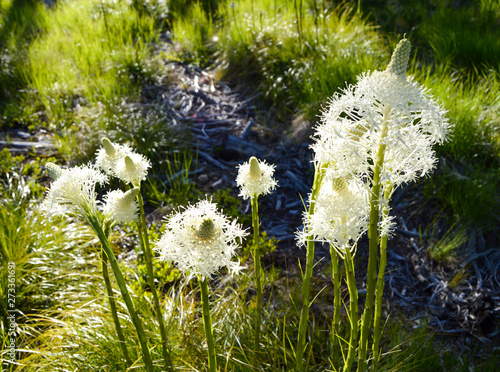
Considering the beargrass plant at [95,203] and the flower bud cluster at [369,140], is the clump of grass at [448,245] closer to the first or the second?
the flower bud cluster at [369,140]

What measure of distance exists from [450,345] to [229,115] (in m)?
3.93

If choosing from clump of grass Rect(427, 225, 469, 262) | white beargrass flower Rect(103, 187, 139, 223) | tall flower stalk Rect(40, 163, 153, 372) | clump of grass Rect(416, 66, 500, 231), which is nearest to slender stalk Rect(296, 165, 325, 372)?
tall flower stalk Rect(40, 163, 153, 372)

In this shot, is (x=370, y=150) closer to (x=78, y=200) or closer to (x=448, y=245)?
(x=78, y=200)

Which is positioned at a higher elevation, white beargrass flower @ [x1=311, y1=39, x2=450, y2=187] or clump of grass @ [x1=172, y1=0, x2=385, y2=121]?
white beargrass flower @ [x1=311, y1=39, x2=450, y2=187]

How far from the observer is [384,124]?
4.08ft

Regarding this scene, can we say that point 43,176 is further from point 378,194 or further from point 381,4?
point 381,4

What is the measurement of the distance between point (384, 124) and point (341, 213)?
1.10 feet

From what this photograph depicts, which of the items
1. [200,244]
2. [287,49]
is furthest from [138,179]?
[287,49]

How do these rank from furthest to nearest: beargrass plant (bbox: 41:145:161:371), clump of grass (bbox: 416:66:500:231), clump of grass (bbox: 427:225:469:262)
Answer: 1. clump of grass (bbox: 416:66:500:231)
2. clump of grass (bbox: 427:225:469:262)
3. beargrass plant (bbox: 41:145:161:371)

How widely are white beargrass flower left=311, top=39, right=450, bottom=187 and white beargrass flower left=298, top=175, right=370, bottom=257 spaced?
71 mm

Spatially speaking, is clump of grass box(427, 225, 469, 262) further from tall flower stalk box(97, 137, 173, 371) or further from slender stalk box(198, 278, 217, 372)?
slender stalk box(198, 278, 217, 372)

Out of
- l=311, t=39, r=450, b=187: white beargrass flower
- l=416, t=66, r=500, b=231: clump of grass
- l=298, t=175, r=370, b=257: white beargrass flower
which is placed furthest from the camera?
l=416, t=66, r=500, b=231: clump of grass

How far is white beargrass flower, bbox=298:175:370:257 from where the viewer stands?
137 cm

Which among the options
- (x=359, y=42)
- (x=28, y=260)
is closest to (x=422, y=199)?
(x=359, y=42)
